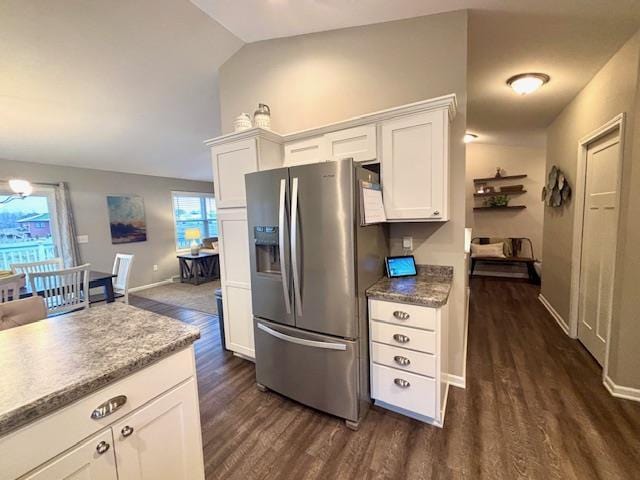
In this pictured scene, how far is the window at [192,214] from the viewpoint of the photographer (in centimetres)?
660

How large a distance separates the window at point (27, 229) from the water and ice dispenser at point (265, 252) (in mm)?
4615

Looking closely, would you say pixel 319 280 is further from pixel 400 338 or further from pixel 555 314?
pixel 555 314

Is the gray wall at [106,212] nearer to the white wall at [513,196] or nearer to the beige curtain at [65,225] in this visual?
the beige curtain at [65,225]

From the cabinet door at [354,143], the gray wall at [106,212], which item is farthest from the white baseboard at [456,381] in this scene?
the gray wall at [106,212]

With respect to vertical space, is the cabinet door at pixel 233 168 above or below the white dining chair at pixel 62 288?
above

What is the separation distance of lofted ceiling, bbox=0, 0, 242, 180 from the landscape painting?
3.64 feet

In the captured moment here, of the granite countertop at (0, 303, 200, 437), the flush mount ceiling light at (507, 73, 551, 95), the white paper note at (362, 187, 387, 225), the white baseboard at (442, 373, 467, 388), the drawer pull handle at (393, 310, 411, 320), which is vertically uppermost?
the flush mount ceiling light at (507, 73, 551, 95)

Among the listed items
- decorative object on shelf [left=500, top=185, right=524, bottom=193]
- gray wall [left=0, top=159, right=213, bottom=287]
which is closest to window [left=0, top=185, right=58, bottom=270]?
gray wall [left=0, top=159, right=213, bottom=287]

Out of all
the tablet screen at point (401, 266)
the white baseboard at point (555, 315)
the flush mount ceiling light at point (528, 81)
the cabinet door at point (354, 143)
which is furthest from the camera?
the white baseboard at point (555, 315)

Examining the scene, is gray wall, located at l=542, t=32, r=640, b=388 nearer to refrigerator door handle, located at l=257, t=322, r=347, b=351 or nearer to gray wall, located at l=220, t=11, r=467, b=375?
gray wall, located at l=220, t=11, r=467, b=375

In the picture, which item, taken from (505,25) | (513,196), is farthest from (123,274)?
(513,196)

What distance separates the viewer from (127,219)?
5.55 m

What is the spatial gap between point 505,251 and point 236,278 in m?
5.30

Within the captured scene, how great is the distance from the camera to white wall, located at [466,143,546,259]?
525 cm
